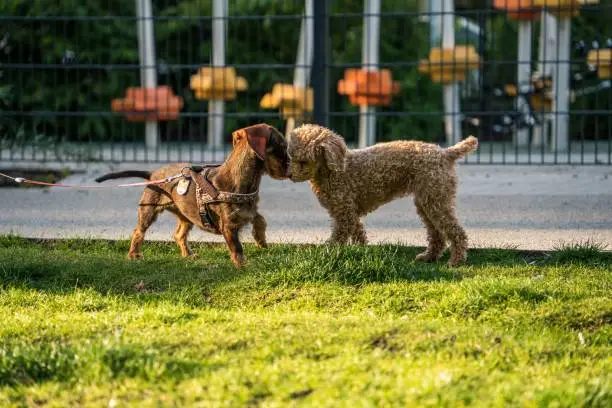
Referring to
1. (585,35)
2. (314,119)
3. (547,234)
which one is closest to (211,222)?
(547,234)

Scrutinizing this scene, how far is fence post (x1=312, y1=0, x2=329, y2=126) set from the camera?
33.7 ft

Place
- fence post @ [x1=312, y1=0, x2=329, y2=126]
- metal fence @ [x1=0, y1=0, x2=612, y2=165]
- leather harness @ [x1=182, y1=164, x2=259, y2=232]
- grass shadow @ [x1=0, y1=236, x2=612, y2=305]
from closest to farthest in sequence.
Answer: grass shadow @ [x1=0, y1=236, x2=612, y2=305] → leather harness @ [x1=182, y1=164, x2=259, y2=232] → fence post @ [x1=312, y1=0, x2=329, y2=126] → metal fence @ [x1=0, y1=0, x2=612, y2=165]

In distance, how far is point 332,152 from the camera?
22.9 feet

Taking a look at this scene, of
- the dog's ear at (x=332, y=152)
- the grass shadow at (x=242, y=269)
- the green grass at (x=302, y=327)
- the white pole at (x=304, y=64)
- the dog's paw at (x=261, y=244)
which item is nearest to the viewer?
the green grass at (x=302, y=327)

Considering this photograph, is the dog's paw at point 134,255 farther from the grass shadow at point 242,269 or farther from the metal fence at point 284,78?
the metal fence at point 284,78

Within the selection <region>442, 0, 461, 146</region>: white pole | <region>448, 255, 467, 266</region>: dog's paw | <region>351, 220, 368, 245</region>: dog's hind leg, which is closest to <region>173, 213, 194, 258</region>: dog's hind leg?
<region>351, 220, 368, 245</region>: dog's hind leg

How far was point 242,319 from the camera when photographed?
5691 mm

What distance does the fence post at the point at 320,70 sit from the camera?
10258 mm

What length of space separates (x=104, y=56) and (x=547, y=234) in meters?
7.46

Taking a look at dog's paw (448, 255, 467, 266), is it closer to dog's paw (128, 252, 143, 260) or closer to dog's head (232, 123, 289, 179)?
dog's head (232, 123, 289, 179)

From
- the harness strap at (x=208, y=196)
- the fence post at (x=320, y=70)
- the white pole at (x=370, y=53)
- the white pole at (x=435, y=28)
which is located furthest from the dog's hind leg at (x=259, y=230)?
the white pole at (x=435, y=28)

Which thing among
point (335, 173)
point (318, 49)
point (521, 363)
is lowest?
point (521, 363)

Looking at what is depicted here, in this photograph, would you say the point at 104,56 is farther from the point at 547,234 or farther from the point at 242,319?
the point at 242,319

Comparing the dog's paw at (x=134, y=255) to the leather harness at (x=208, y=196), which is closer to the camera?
the leather harness at (x=208, y=196)
